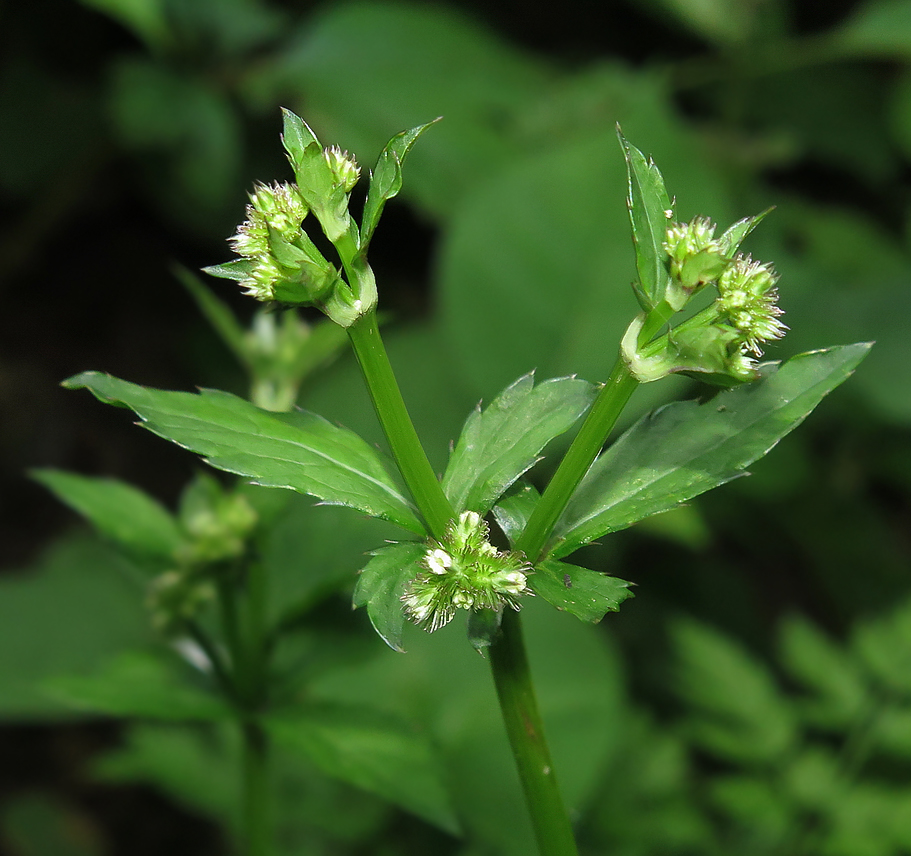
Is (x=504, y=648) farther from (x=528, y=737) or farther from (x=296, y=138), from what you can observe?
(x=296, y=138)

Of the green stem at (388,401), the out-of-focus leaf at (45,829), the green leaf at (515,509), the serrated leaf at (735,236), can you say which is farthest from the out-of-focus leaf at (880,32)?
the out-of-focus leaf at (45,829)

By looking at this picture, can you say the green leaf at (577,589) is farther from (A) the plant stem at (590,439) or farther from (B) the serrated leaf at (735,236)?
(B) the serrated leaf at (735,236)

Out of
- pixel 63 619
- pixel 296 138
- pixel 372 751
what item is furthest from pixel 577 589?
pixel 63 619

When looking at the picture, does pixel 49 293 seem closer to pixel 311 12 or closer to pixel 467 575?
pixel 311 12

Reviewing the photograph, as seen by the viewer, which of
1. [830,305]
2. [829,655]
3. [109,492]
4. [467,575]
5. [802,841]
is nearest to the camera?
[467,575]

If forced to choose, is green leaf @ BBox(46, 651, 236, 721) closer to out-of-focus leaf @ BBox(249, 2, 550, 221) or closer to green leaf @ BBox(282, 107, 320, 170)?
green leaf @ BBox(282, 107, 320, 170)

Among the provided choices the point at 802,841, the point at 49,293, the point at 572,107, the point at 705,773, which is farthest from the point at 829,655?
the point at 49,293
